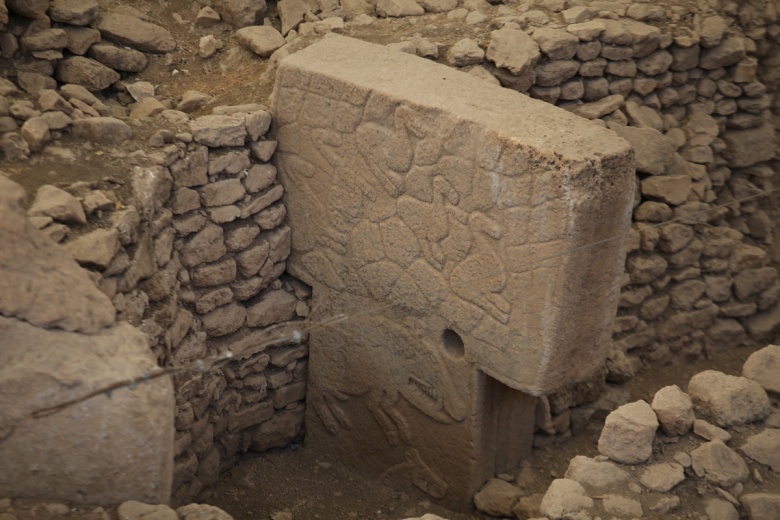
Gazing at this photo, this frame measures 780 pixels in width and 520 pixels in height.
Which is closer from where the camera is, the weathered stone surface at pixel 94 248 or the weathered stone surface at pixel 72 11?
the weathered stone surface at pixel 94 248

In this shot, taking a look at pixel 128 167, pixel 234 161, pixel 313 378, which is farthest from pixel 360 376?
pixel 128 167

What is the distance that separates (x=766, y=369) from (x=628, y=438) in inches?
28.0

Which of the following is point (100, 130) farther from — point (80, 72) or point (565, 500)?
point (565, 500)

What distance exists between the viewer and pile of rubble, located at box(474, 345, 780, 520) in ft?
11.3

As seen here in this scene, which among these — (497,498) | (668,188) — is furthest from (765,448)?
(668,188)

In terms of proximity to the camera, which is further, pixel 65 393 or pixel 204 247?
pixel 204 247

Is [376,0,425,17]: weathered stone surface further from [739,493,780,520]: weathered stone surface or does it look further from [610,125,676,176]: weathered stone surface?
[739,493,780,520]: weathered stone surface

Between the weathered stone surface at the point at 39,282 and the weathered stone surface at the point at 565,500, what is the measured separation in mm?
1548

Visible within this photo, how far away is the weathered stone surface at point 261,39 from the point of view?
509 centimetres

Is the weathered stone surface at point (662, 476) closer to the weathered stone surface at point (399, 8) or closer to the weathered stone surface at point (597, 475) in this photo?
the weathered stone surface at point (597, 475)

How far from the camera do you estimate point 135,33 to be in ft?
16.3

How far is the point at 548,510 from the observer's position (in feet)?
11.2

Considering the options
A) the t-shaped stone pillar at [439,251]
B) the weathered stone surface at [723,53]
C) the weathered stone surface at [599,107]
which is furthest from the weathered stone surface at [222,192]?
the weathered stone surface at [723,53]

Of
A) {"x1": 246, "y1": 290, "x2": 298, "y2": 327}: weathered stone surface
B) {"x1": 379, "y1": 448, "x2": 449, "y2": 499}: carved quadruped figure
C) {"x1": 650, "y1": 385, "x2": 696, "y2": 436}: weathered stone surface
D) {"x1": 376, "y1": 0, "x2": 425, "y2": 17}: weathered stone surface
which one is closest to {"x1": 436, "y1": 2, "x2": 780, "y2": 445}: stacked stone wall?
{"x1": 376, "y1": 0, "x2": 425, "y2": 17}: weathered stone surface
